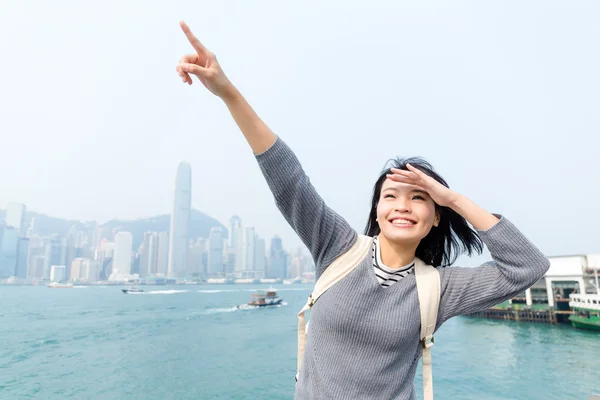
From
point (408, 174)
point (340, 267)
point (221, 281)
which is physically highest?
point (408, 174)

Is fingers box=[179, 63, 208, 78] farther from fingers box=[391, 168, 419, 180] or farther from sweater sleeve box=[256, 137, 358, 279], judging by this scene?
fingers box=[391, 168, 419, 180]

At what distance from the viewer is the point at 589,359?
13.8 m

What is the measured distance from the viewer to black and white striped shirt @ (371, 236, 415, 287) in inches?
37.8

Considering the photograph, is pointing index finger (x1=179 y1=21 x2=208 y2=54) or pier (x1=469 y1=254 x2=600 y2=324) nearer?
pointing index finger (x1=179 y1=21 x2=208 y2=54)

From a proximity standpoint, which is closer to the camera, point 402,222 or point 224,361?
point 402,222

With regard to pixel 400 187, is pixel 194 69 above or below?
above

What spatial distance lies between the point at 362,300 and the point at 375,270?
4.1 inches

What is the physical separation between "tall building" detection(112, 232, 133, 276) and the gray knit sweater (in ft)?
308

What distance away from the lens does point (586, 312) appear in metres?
18.3

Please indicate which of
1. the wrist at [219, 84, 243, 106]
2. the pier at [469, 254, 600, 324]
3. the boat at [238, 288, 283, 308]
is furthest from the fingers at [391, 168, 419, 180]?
the boat at [238, 288, 283, 308]

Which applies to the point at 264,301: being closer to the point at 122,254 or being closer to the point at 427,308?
the point at 427,308

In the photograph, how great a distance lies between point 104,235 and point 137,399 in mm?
99903

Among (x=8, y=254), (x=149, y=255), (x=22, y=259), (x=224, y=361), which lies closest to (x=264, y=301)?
(x=224, y=361)

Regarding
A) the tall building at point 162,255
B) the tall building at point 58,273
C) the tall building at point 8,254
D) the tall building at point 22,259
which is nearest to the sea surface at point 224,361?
the tall building at point 58,273
